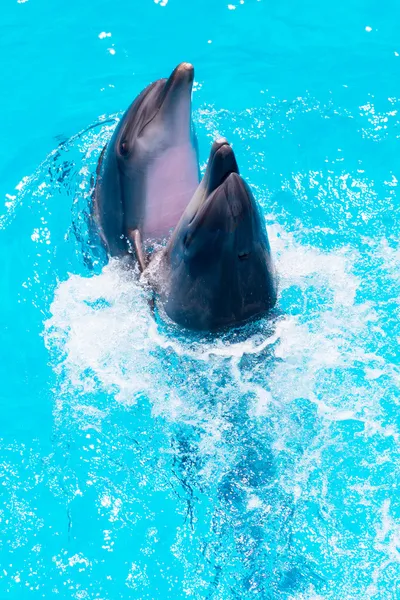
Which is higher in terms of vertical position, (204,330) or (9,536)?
(204,330)

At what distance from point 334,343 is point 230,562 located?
2281 millimetres

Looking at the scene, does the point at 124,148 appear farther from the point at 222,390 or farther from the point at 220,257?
the point at 222,390

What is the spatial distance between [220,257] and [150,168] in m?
1.64

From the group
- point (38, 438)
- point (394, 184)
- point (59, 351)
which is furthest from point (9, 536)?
point (394, 184)

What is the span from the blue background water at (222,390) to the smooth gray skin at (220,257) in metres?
0.33

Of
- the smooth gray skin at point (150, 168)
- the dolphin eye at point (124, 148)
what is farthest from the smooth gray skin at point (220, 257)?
the dolphin eye at point (124, 148)

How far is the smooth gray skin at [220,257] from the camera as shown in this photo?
584 cm

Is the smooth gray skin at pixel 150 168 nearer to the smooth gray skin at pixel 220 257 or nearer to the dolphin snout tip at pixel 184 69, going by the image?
the dolphin snout tip at pixel 184 69

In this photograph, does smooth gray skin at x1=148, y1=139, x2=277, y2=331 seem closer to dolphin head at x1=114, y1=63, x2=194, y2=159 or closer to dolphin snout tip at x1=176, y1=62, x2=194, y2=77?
dolphin head at x1=114, y1=63, x2=194, y2=159

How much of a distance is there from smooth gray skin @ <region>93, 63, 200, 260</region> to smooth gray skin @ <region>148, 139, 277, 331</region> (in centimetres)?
79

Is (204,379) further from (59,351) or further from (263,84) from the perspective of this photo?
(263,84)

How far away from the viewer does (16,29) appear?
36.5 feet

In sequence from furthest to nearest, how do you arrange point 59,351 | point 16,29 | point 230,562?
1. point 16,29
2. point 59,351
3. point 230,562

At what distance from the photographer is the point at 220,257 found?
6.04m
